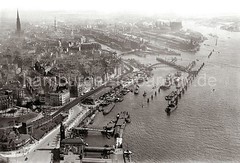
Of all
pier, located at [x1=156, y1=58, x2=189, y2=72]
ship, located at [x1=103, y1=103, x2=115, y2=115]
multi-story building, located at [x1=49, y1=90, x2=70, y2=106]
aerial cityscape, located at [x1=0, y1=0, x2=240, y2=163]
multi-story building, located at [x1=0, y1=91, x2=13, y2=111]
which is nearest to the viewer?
aerial cityscape, located at [x1=0, y1=0, x2=240, y2=163]

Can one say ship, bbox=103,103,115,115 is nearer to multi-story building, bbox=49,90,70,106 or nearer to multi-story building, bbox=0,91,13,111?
multi-story building, bbox=49,90,70,106

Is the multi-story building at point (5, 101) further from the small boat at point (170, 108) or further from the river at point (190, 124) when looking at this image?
the small boat at point (170, 108)

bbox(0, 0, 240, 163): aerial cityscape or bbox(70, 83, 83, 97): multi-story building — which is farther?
bbox(70, 83, 83, 97): multi-story building

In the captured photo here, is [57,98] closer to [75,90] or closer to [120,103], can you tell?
[75,90]

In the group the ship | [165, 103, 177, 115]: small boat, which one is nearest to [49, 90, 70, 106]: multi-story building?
the ship

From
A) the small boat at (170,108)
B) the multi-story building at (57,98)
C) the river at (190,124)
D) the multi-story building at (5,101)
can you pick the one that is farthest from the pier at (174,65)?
the multi-story building at (5,101)

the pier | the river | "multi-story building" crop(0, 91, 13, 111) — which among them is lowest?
the river

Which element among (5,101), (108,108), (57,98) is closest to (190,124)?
(108,108)
